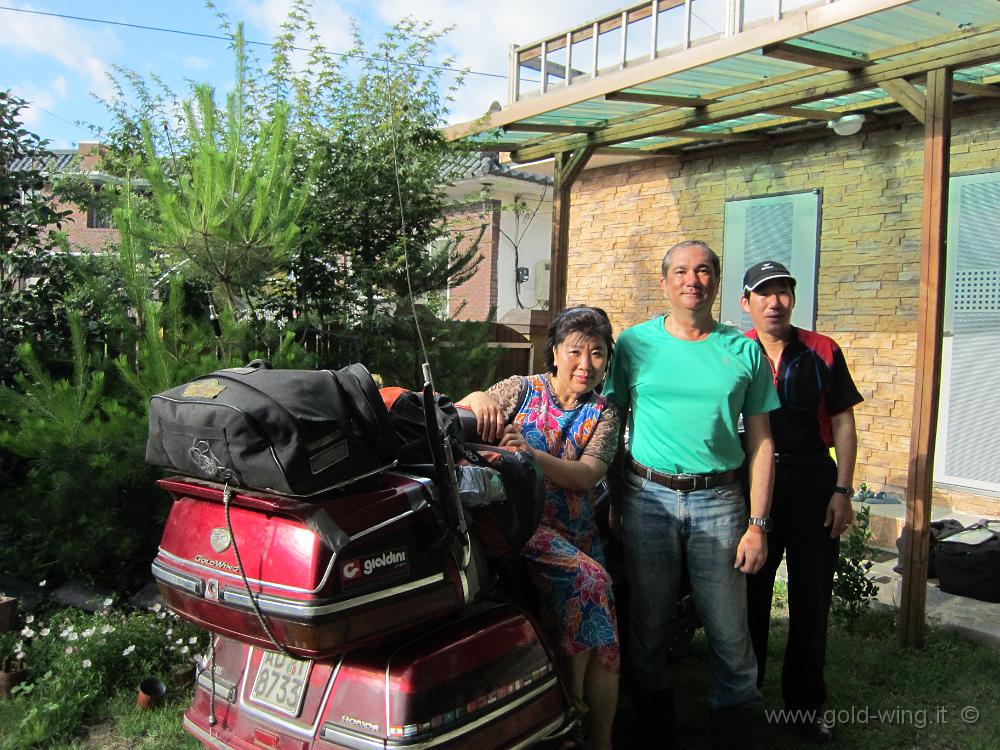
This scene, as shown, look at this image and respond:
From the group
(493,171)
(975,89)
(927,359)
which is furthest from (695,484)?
Result: (493,171)

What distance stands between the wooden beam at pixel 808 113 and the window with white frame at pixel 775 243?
1047mm

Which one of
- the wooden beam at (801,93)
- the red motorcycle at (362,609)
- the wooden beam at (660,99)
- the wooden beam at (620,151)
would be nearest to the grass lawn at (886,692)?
the red motorcycle at (362,609)

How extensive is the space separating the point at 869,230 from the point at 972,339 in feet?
4.02

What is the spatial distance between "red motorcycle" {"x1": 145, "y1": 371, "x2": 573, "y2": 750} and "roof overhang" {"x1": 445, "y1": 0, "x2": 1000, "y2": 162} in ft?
9.64

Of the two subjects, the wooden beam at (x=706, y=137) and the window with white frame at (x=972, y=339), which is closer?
the window with white frame at (x=972, y=339)

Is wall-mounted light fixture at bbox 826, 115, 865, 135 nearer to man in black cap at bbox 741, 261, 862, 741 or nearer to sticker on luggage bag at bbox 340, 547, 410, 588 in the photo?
man in black cap at bbox 741, 261, 862, 741

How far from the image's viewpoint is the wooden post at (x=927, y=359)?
3.92 metres

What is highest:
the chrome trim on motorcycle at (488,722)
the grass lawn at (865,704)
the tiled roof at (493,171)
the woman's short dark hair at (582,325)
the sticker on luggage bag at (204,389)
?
the tiled roof at (493,171)

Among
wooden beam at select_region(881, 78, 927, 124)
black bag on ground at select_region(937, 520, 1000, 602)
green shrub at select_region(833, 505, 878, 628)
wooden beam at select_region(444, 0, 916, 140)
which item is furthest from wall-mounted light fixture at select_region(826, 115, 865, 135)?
green shrub at select_region(833, 505, 878, 628)

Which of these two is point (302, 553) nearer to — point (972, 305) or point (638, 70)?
point (638, 70)

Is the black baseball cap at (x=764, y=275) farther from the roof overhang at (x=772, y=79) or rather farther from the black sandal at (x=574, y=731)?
the black sandal at (x=574, y=731)

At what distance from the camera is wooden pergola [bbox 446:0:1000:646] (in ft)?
12.8

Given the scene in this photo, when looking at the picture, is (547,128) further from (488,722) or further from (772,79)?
(488,722)

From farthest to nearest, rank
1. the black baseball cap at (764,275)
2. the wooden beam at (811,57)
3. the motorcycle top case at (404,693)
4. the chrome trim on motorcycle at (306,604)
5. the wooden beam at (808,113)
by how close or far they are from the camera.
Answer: the wooden beam at (808,113) < the wooden beam at (811,57) < the black baseball cap at (764,275) < the motorcycle top case at (404,693) < the chrome trim on motorcycle at (306,604)
